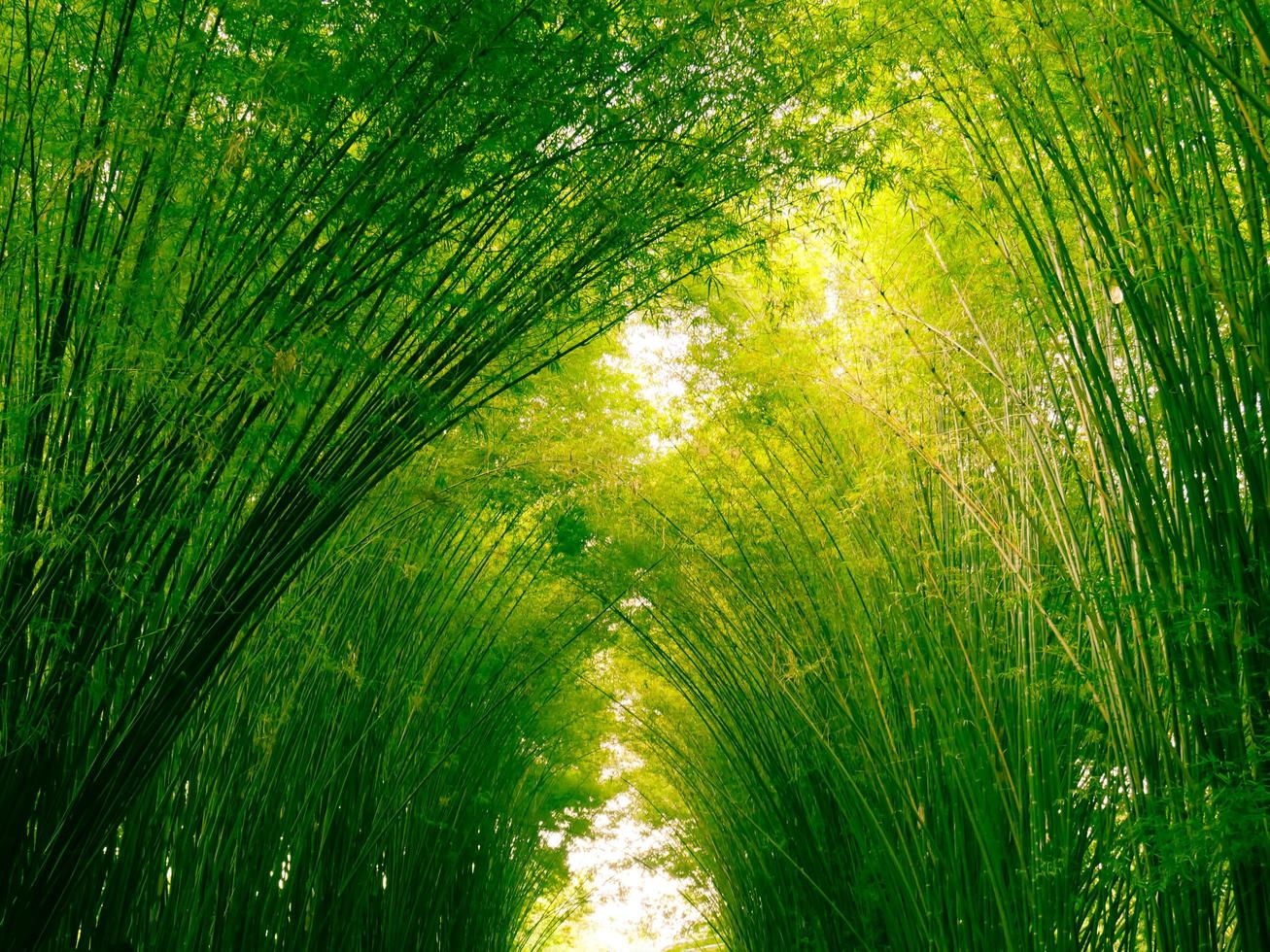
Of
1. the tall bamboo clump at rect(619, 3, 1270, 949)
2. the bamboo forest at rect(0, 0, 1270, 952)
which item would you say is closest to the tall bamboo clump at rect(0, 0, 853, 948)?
the bamboo forest at rect(0, 0, 1270, 952)

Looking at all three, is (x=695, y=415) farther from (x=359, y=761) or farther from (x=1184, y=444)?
(x=1184, y=444)

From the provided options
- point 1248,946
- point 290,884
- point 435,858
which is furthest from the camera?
point 435,858

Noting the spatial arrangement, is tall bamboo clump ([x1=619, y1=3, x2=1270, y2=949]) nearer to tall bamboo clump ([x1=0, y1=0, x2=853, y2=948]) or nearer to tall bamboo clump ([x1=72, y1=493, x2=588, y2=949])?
tall bamboo clump ([x1=0, y1=0, x2=853, y2=948])

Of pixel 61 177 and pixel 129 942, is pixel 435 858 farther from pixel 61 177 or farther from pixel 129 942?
pixel 61 177

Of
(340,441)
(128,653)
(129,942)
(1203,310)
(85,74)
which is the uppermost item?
(85,74)

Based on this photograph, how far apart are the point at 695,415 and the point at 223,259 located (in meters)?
2.82

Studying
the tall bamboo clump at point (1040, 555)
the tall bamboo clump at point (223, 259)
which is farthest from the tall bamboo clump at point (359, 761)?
the tall bamboo clump at point (1040, 555)

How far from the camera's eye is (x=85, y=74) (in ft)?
7.92

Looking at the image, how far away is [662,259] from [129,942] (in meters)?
2.85

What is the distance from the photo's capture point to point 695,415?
4965 millimetres

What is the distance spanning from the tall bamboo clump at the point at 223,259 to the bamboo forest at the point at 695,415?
0.02 metres

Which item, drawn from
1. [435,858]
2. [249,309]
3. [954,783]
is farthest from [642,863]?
[249,309]

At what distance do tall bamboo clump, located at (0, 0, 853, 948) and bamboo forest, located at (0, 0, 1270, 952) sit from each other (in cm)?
2

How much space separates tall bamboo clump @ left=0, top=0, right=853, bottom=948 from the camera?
7.31 ft
